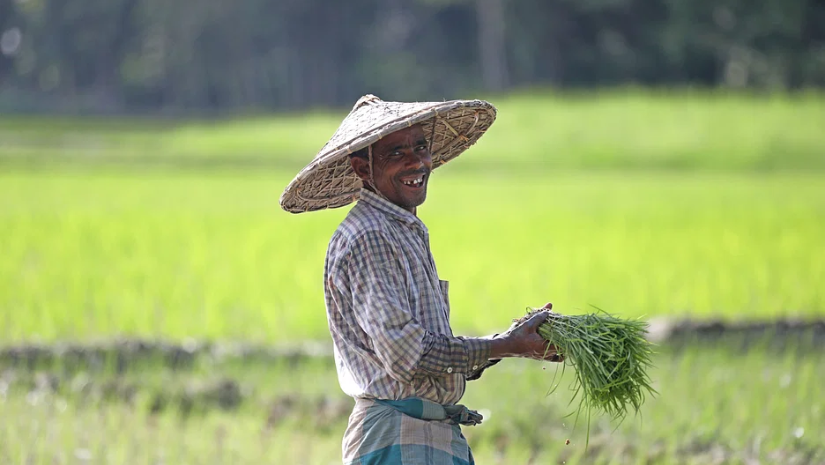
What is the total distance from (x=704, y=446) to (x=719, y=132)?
50.3 ft

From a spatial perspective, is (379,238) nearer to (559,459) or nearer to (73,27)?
(559,459)

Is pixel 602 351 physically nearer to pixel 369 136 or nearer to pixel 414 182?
pixel 414 182

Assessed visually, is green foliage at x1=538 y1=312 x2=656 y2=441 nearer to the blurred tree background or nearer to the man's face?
the man's face

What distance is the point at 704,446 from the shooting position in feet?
14.0

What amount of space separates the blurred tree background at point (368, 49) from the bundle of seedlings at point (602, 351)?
106ft

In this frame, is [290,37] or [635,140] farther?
[290,37]

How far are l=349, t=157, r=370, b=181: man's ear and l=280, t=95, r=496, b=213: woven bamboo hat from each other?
0.09 ft

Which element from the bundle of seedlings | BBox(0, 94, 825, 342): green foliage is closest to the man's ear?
the bundle of seedlings

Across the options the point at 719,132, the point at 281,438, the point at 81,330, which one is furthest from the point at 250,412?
the point at 719,132

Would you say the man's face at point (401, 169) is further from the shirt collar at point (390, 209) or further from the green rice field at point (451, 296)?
→ the green rice field at point (451, 296)

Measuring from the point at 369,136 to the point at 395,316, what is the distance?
1.23 ft

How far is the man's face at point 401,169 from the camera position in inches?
93.9

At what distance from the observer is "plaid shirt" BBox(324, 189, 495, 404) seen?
2.20m

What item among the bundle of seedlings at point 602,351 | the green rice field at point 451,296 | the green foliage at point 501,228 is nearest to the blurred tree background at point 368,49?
the green foliage at point 501,228
